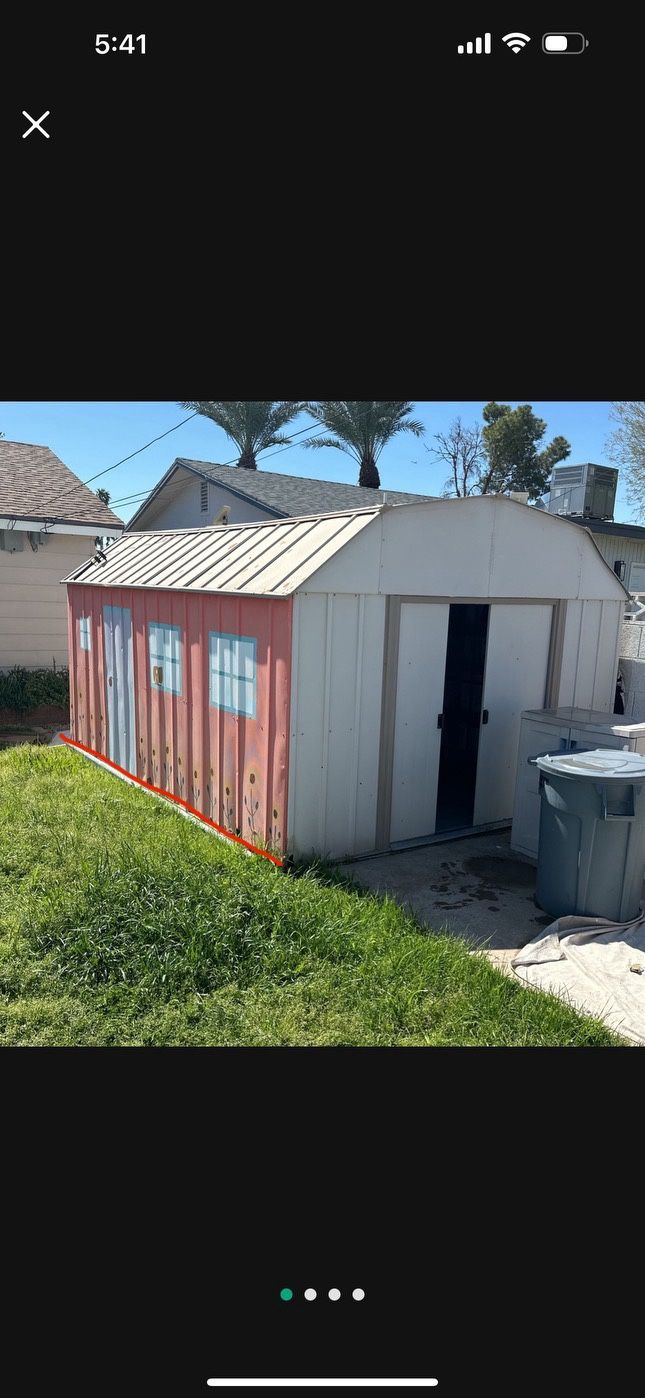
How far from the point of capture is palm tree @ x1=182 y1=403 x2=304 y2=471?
20.5 meters

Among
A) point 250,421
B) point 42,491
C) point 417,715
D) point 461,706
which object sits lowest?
point 461,706

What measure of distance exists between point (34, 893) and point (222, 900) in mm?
1253

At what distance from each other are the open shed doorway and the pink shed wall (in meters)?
2.29

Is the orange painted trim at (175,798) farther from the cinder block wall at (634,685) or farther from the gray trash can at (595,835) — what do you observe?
the cinder block wall at (634,685)

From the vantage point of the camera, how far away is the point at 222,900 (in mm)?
4941

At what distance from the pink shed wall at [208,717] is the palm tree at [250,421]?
500 inches

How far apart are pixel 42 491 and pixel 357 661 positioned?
9.39m

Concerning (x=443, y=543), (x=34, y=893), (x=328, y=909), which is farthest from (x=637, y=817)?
(x=34, y=893)

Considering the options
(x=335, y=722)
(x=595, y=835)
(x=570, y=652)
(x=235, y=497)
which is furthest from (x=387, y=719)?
(x=235, y=497)

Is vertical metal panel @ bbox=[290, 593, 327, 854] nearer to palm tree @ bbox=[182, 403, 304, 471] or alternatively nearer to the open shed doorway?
the open shed doorway

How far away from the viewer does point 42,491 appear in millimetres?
13391

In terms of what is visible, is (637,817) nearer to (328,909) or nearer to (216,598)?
(328,909)
